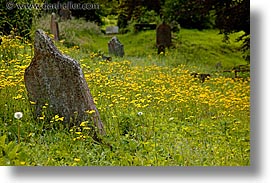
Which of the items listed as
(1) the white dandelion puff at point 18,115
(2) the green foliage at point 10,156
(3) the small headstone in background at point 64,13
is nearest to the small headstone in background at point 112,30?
(3) the small headstone in background at point 64,13

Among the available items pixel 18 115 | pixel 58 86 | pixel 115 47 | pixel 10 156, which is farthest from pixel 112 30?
pixel 10 156

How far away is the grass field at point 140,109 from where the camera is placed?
9.59 feet

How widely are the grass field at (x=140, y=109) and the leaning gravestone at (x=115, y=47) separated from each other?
0.12 feet

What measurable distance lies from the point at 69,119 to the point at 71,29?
0.59 meters

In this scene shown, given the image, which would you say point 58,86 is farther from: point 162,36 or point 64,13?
point 162,36

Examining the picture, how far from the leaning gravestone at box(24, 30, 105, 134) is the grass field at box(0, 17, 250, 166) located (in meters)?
0.05

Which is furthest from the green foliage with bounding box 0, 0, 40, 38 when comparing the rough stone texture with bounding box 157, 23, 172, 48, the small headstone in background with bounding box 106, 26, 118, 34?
the rough stone texture with bounding box 157, 23, 172, 48

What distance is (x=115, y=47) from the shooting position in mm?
3271

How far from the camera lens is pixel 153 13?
3.46 meters

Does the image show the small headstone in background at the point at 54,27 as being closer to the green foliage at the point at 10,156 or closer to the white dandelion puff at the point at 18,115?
the white dandelion puff at the point at 18,115

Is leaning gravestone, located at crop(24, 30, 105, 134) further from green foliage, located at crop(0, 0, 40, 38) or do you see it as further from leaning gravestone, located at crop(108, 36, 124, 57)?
leaning gravestone, located at crop(108, 36, 124, 57)

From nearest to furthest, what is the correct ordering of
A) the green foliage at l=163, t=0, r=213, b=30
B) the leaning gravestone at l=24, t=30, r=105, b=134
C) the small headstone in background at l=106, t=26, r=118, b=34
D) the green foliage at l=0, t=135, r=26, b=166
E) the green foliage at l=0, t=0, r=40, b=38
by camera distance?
the green foliage at l=0, t=135, r=26, b=166, the leaning gravestone at l=24, t=30, r=105, b=134, the green foliage at l=0, t=0, r=40, b=38, the small headstone in background at l=106, t=26, r=118, b=34, the green foliage at l=163, t=0, r=213, b=30

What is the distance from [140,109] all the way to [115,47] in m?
0.42

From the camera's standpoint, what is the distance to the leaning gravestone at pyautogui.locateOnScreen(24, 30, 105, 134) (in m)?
2.99
